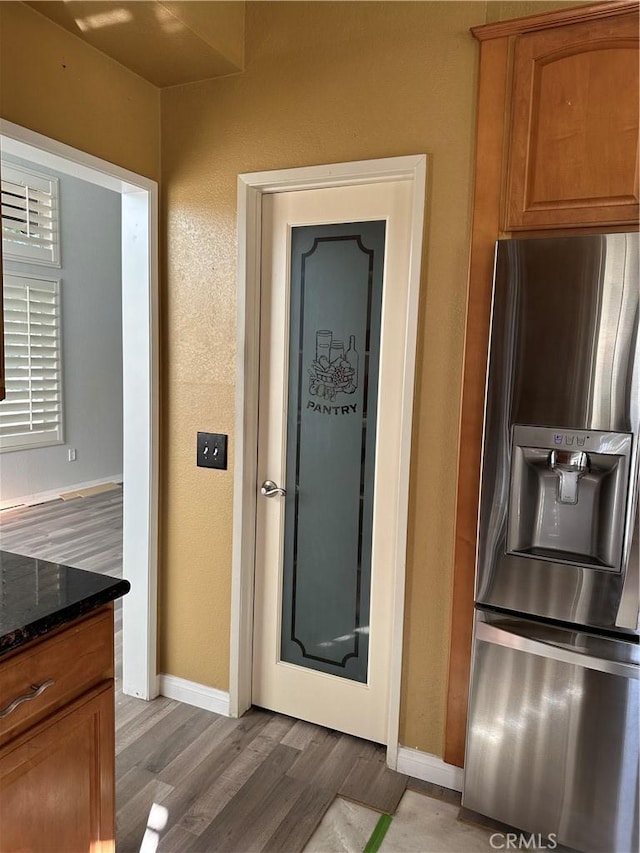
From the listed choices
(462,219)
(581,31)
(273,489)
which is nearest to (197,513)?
(273,489)

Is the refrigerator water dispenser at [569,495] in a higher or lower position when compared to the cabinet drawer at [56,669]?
higher

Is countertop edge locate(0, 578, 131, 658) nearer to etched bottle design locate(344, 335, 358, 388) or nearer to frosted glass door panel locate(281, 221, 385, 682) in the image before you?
frosted glass door panel locate(281, 221, 385, 682)

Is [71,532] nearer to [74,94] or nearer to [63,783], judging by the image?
[74,94]

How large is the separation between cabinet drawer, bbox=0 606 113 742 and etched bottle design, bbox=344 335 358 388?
3.94ft

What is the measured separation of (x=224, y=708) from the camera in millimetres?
2568

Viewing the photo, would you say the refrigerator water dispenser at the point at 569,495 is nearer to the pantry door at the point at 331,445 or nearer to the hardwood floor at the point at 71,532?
the pantry door at the point at 331,445

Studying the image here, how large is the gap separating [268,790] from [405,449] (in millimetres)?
1296

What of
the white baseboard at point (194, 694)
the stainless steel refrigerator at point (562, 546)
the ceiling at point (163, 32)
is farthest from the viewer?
the white baseboard at point (194, 694)

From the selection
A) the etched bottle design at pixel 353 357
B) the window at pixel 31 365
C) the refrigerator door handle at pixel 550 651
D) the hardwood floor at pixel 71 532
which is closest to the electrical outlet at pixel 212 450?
the etched bottle design at pixel 353 357

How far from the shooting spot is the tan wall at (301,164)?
6.57 ft

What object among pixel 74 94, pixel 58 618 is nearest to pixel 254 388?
pixel 74 94

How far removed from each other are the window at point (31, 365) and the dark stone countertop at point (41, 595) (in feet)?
15.0

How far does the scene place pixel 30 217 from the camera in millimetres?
5723

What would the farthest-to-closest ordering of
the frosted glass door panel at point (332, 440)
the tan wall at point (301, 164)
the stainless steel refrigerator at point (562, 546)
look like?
the frosted glass door panel at point (332, 440) → the tan wall at point (301, 164) → the stainless steel refrigerator at point (562, 546)
